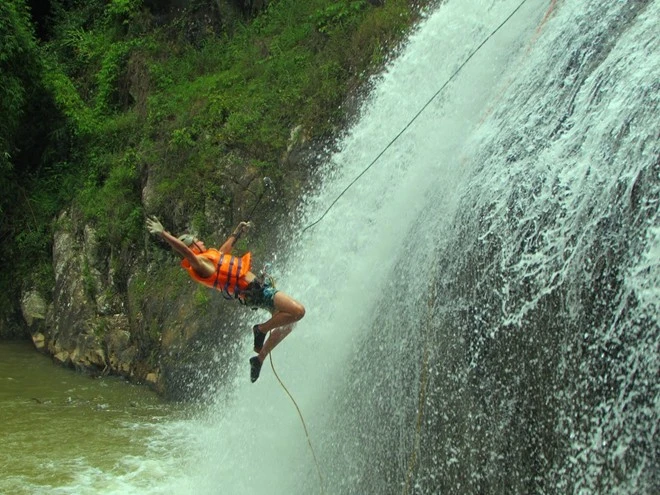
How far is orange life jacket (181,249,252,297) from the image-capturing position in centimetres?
660

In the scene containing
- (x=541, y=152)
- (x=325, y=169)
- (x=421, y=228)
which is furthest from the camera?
(x=325, y=169)

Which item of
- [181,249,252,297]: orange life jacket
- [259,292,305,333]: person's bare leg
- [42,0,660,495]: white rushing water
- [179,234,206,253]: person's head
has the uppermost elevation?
[179,234,206,253]: person's head

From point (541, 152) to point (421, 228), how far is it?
4.43 feet

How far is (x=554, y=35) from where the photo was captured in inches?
280

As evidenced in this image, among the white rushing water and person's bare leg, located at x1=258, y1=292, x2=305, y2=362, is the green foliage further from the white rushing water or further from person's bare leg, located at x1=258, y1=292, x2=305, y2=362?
person's bare leg, located at x1=258, y1=292, x2=305, y2=362

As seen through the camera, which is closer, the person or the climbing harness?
the person

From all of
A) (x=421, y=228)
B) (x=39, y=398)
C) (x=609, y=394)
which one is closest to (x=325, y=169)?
(x=421, y=228)

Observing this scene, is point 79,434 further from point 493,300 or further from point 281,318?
point 493,300

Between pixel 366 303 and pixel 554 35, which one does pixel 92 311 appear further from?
pixel 554 35

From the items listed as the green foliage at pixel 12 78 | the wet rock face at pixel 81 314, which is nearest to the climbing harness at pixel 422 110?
the wet rock face at pixel 81 314

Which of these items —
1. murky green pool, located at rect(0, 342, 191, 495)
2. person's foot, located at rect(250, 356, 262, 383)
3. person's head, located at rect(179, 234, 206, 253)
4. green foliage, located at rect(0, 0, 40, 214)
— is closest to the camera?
person's head, located at rect(179, 234, 206, 253)

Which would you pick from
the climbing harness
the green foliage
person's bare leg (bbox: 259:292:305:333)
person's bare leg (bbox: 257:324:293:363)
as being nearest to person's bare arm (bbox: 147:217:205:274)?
person's bare leg (bbox: 259:292:305:333)

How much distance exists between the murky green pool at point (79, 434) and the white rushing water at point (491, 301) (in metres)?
0.35

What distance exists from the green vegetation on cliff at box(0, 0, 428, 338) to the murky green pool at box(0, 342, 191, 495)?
201 cm
